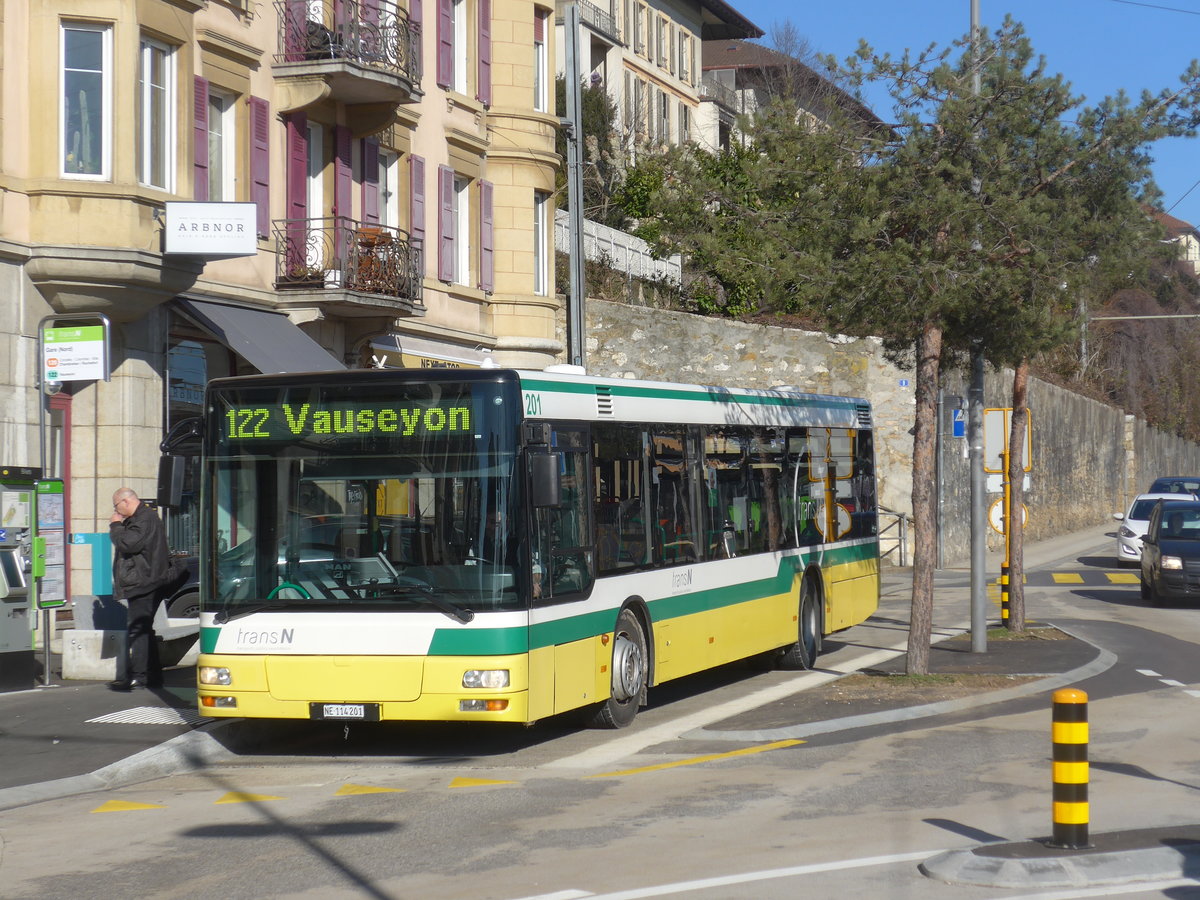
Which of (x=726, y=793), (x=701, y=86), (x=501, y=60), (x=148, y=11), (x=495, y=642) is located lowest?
(x=726, y=793)

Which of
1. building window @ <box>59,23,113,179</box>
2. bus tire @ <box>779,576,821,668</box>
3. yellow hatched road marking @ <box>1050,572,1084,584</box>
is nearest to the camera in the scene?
bus tire @ <box>779,576,821,668</box>

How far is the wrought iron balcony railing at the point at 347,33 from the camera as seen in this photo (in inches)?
899

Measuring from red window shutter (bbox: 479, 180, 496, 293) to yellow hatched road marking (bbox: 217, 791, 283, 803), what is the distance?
62.3ft

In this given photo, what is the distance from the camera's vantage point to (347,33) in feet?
76.6

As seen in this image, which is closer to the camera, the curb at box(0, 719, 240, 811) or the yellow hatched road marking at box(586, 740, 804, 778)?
the curb at box(0, 719, 240, 811)

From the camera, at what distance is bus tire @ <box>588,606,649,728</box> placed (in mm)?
12852

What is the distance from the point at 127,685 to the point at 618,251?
26861 mm

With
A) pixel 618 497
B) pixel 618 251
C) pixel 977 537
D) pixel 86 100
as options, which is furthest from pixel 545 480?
pixel 618 251

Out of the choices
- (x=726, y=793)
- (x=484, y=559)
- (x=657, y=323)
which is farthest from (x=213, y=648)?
(x=657, y=323)

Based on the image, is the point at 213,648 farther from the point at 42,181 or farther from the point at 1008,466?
the point at 1008,466

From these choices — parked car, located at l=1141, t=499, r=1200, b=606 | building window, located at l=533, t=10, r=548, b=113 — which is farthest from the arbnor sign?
parked car, located at l=1141, t=499, r=1200, b=606

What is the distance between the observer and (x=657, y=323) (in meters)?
34.3

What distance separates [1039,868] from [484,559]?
16.4 ft

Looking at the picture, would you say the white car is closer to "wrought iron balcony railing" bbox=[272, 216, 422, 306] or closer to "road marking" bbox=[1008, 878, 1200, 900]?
"wrought iron balcony railing" bbox=[272, 216, 422, 306]
